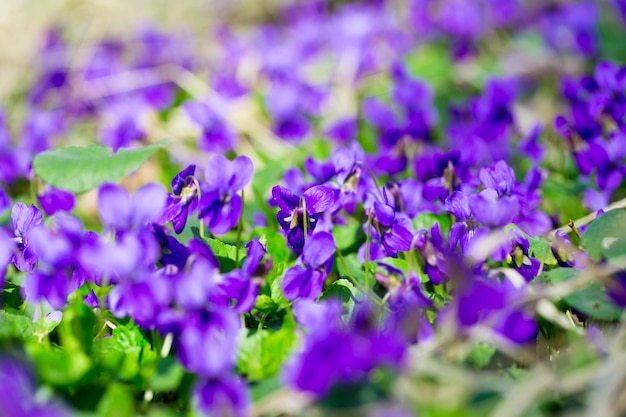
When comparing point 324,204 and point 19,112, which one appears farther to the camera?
point 19,112

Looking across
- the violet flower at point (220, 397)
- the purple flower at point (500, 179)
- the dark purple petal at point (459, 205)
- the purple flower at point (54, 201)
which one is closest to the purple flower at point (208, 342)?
the violet flower at point (220, 397)

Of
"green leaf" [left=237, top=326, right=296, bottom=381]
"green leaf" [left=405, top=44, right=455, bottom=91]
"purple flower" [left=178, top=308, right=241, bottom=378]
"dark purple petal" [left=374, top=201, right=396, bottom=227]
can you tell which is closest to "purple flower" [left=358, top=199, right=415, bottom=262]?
"dark purple petal" [left=374, top=201, right=396, bottom=227]

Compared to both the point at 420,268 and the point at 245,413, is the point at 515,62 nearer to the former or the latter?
the point at 420,268

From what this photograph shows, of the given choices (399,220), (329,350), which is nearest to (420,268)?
(399,220)

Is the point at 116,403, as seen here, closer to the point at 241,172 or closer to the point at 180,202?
the point at 180,202

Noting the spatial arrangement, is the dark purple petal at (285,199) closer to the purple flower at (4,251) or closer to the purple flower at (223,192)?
the purple flower at (223,192)

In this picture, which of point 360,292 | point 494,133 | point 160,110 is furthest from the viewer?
point 160,110
